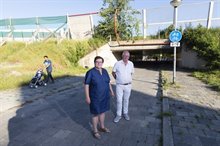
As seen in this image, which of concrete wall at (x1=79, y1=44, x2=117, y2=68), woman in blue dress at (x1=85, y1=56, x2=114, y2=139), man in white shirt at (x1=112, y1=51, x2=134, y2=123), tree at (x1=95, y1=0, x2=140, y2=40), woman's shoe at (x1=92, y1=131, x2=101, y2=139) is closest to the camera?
woman in blue dress at (x1=85, y1=56, x2=114, y2=139)

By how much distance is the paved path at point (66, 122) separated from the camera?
3.76m

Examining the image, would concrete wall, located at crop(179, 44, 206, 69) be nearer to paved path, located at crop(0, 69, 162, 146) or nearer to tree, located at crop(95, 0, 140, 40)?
tree, located at crop(95, 0, 140, 40)

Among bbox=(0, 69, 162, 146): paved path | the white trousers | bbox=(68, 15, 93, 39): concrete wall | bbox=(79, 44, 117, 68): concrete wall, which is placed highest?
bbox=(68, 15, 93, 39): concrete wall

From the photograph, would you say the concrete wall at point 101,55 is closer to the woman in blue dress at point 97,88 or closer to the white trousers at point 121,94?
the white trousers at point 121,94

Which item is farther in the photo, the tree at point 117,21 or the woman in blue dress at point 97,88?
the tree at point 117,21

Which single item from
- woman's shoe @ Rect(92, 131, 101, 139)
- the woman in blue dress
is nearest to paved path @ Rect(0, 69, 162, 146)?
woman's shoe @ Rect(92, 131, 101, 139)

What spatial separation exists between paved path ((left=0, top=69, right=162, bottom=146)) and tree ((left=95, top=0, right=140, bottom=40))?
11613mm

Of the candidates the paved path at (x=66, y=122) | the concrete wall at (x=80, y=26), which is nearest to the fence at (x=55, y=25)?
the concrete wall at (x=80, y=26)

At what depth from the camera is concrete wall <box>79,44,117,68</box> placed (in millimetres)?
16250

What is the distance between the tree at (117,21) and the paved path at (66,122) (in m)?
11.6

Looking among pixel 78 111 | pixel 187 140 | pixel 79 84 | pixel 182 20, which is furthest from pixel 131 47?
pixel 187 140

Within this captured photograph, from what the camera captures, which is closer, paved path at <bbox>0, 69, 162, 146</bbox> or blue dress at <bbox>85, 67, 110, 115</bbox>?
blue dress at <bbox>85, 67, 110, 115</bbox>

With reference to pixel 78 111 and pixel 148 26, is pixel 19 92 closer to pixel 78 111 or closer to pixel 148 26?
pixel 78 111

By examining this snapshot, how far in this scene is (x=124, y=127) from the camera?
4344 millimetres
